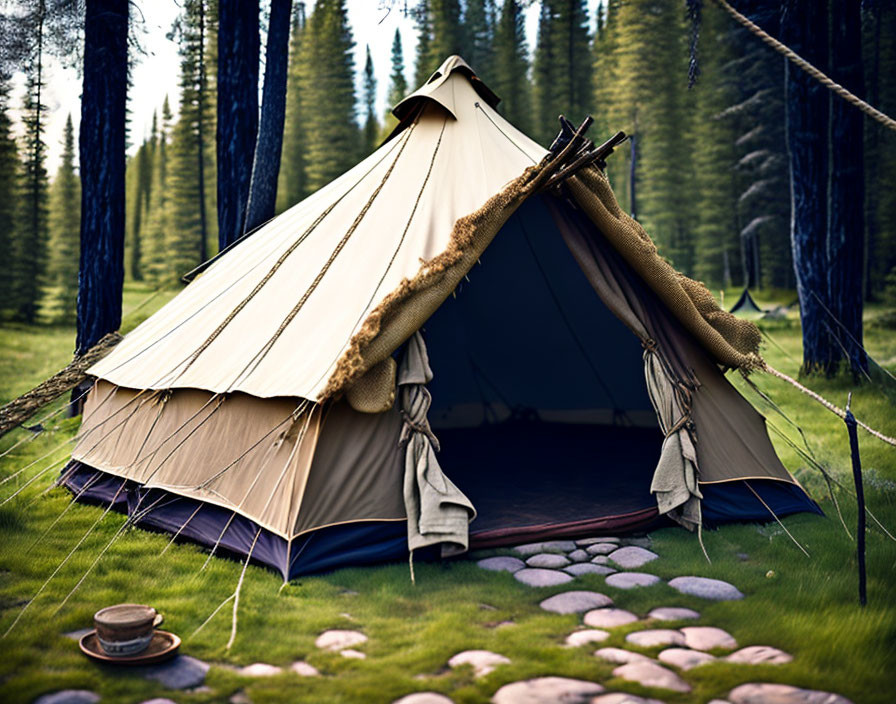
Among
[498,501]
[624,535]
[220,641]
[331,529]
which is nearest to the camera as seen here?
[220,641]

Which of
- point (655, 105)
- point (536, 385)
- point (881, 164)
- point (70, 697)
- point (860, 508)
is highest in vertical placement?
point (655, 105)

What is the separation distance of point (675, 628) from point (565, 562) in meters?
0.83

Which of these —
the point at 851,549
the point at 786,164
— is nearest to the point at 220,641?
the point at 851,549

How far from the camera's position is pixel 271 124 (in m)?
7.07

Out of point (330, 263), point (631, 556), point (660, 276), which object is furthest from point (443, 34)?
point (631, 556)

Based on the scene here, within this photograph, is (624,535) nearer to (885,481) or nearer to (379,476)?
(379,476)

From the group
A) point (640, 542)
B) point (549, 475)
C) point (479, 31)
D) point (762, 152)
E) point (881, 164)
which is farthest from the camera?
point (479, 31)

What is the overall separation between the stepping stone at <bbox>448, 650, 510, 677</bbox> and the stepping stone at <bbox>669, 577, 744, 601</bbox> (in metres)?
1.07

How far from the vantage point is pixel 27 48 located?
8914mm

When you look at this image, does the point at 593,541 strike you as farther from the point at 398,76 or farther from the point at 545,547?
the point at 398,76

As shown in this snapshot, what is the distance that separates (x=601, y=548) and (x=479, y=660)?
1428 mm

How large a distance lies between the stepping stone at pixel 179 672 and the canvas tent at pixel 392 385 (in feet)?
2.63

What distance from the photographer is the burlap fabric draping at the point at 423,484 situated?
385 centimetres

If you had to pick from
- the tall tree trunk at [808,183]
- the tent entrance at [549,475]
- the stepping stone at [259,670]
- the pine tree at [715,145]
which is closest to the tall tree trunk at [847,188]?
the tall tree trunk at [808,183]
